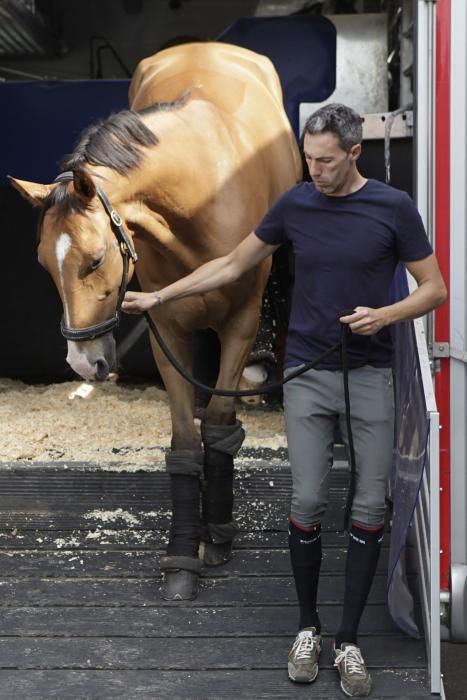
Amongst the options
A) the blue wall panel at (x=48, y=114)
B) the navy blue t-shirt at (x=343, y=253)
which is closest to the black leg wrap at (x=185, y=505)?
the navy blue t-shirt at (x=343, y=253)

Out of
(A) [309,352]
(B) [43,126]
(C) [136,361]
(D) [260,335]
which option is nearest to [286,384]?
(A) [309,352]

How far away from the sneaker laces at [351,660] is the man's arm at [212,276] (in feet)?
4.05

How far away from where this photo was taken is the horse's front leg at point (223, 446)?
12.9 ft

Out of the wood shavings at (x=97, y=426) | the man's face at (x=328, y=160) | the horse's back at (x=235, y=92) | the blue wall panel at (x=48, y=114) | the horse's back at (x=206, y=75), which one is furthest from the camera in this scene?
the blue wall panel at (x=48, y=114)

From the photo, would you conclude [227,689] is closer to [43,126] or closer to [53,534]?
[53,534]

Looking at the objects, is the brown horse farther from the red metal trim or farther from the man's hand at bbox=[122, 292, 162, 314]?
the red metal trim

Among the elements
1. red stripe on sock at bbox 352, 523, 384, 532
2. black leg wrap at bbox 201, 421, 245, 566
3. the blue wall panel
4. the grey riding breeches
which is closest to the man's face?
the grey riding breeches

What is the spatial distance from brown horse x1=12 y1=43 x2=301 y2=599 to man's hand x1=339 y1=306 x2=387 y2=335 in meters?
0.79

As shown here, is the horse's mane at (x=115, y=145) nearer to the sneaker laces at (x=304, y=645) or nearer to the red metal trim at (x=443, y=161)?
the red metal trim at (x=443, y=161)

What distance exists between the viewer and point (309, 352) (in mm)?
3150

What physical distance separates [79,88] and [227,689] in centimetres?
385

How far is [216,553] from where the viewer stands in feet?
13.1

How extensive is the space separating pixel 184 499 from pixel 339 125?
1.63m

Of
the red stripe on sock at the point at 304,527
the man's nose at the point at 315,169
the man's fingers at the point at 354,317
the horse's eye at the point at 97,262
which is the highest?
the man's nose at the point at 315,169
